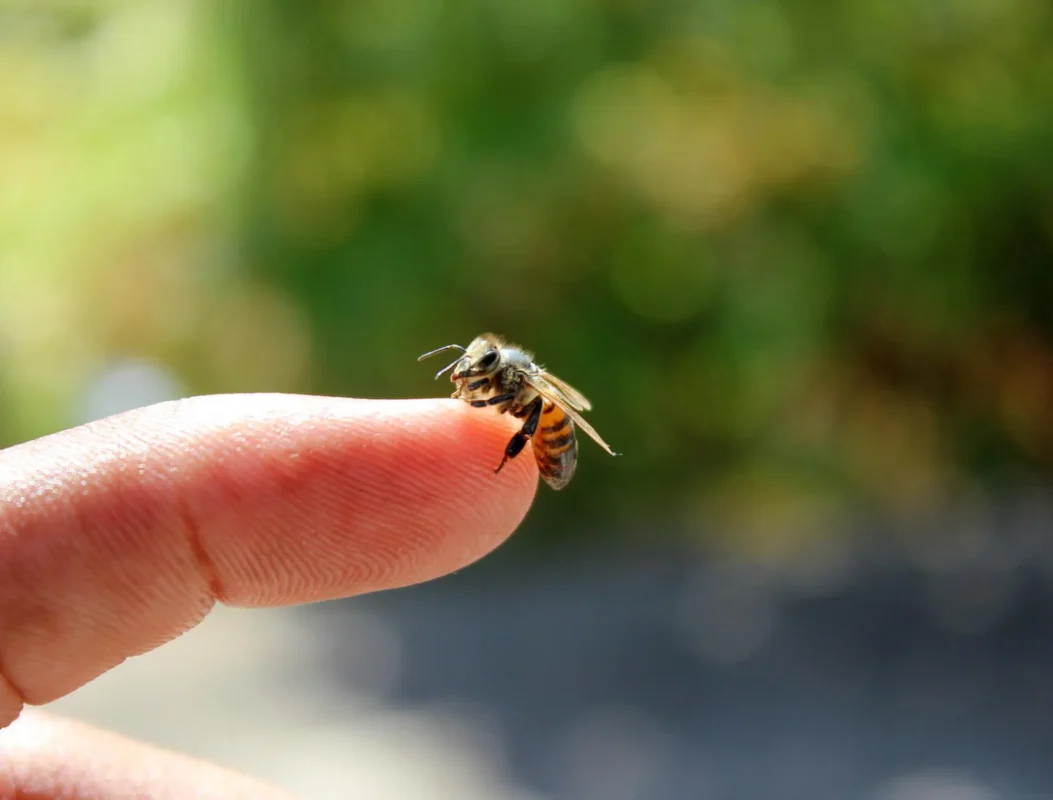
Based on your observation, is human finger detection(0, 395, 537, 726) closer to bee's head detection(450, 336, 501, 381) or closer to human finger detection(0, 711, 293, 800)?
human finger detection(0, 711, 293, 800)

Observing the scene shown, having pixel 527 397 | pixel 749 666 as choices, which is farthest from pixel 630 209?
pixel 527 397

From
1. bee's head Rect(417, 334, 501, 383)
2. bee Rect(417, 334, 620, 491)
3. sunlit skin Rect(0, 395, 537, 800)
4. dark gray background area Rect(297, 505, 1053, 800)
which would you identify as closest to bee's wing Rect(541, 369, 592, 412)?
bee Rect(417, 334, 620, 491)

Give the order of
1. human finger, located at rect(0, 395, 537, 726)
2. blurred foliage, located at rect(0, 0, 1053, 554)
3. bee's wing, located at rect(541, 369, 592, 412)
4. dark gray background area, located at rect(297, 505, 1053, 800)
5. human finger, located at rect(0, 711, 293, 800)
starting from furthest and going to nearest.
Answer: blurred foliage, located at rect(0, 0, 1053, 554)
dark gray background area, located at rect(297, 505, 1053, 800)
bee's wing, located at rect(541, 369, 592, 412)
human finger, located at rect(0, 711, 293, 800)
human finger, located at rect(0, 395, 537, 726)

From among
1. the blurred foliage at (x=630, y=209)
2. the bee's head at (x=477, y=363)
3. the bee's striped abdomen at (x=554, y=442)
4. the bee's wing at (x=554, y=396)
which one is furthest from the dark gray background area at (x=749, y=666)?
the bee's head at (x=477, y=363)

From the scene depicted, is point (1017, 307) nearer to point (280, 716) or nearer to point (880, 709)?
point (880, 709)

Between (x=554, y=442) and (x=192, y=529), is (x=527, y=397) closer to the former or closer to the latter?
(x=554, y=442)

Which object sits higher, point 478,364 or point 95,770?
point 478,364
